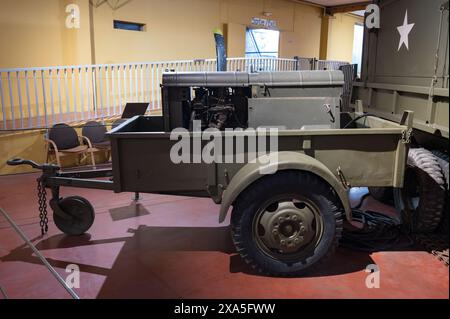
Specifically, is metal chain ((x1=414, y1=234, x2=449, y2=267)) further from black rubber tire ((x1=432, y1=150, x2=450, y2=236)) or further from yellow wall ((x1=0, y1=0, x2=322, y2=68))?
yellow wall ((x1=0, y1=0, x2=322, y2=68))

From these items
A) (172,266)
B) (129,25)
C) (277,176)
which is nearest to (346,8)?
(129,25)

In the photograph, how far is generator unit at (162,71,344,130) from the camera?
3383 mm

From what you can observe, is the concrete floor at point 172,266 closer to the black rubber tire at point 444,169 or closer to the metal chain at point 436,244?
the metal chain at point 436,244

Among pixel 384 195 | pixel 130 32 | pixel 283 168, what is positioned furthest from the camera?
pixel 130 32

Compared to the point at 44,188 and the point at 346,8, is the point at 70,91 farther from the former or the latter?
the point at 346,8

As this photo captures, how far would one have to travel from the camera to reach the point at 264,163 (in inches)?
113

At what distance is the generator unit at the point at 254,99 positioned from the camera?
3383mm

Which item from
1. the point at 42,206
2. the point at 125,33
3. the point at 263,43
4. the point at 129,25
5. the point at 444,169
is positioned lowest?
the point at 42,206

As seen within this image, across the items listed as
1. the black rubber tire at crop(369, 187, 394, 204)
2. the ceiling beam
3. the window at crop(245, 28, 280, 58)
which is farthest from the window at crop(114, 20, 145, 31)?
the ceiling beam

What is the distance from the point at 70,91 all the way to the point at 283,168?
6.85 meters

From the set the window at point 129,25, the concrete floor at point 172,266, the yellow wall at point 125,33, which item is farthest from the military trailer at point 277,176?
the window at point 129,25

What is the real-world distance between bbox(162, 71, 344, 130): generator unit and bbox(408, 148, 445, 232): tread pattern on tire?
30.7 inches

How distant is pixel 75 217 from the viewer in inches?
157

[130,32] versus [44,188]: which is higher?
[130,32]
